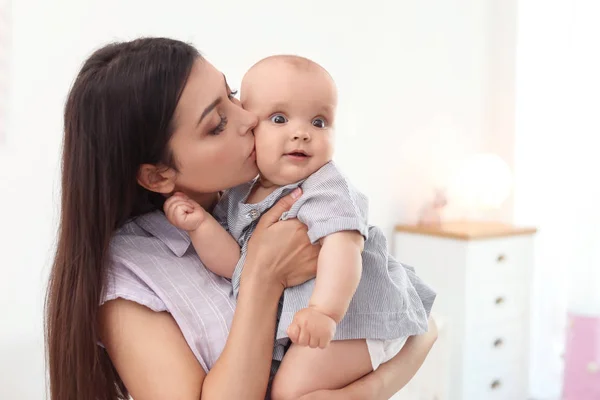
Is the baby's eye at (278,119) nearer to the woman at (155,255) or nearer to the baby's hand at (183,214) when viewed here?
the woman at (155,255)

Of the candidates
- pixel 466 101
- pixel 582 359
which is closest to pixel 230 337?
pixel 582 359

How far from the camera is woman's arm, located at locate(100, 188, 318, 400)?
3.41 ft

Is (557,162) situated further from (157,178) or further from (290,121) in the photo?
(157,178)

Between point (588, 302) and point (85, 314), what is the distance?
2957mm

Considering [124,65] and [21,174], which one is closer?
[124,65]

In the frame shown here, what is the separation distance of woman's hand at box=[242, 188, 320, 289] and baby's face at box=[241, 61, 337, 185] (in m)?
0.06

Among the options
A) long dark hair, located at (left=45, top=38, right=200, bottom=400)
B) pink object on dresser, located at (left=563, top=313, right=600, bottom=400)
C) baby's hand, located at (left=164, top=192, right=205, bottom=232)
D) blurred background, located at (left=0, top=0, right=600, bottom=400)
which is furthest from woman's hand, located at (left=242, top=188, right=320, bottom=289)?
pink object on dresser, located at (left=563, top=313, right=600, bottom=400)

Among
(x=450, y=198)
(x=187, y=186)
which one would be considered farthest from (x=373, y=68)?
(x=187, y=186)

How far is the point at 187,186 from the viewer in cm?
118

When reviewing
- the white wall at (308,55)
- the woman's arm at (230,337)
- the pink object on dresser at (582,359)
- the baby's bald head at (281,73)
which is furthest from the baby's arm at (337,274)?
the pink object on dresser at (582,359)

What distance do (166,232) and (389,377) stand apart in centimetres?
53

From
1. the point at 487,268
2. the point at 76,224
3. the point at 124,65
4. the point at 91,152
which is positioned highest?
the point at 124,65

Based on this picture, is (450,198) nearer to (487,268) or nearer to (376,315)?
(487,268)

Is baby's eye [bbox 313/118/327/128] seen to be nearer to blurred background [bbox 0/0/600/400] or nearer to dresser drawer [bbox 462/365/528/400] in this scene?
blurred background [bbox 0/0/600/400]
